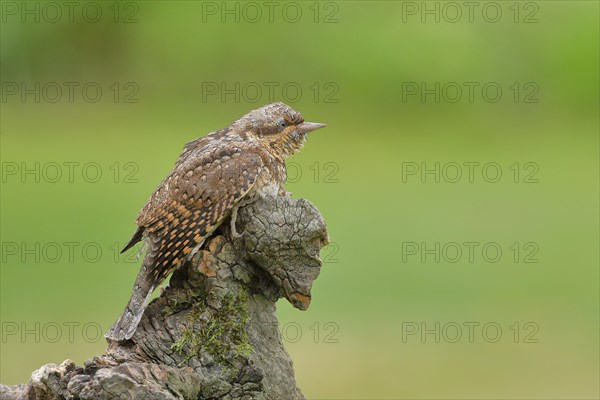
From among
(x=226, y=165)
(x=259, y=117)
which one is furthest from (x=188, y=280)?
(x=259, y=117)

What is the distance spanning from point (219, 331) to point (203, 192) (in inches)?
28.6

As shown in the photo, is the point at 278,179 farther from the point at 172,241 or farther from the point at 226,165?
the point at 172,241

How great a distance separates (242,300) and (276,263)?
0.28 meters

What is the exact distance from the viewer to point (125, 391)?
17.4ft

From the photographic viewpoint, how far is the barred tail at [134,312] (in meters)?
5.79

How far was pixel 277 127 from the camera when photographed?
21.5 ft

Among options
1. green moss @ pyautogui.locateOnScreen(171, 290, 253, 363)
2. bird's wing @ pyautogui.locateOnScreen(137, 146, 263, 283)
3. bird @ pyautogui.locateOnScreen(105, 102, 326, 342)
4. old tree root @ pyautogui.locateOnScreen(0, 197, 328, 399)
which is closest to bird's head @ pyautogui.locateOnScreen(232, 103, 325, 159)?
bird @ pyautogui.locateOnScreen(105, 102, 326, 342)

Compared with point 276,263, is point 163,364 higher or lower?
lower

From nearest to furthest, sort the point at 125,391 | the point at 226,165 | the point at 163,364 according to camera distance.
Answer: the point at 125,391 → the point at 163,364 → the point at 226,165

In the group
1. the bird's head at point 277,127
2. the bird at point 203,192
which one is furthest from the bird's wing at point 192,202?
the bird's head at point 277,127

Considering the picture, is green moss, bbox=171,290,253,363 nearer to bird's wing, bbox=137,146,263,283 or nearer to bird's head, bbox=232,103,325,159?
bird's wing, bbox=137,146,263,283

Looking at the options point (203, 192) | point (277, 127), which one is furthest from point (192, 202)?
point (277, 127)

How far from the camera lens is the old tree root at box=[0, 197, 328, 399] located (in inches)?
225

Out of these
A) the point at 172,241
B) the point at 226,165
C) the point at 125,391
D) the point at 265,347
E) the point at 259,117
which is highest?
the point at 259,117
